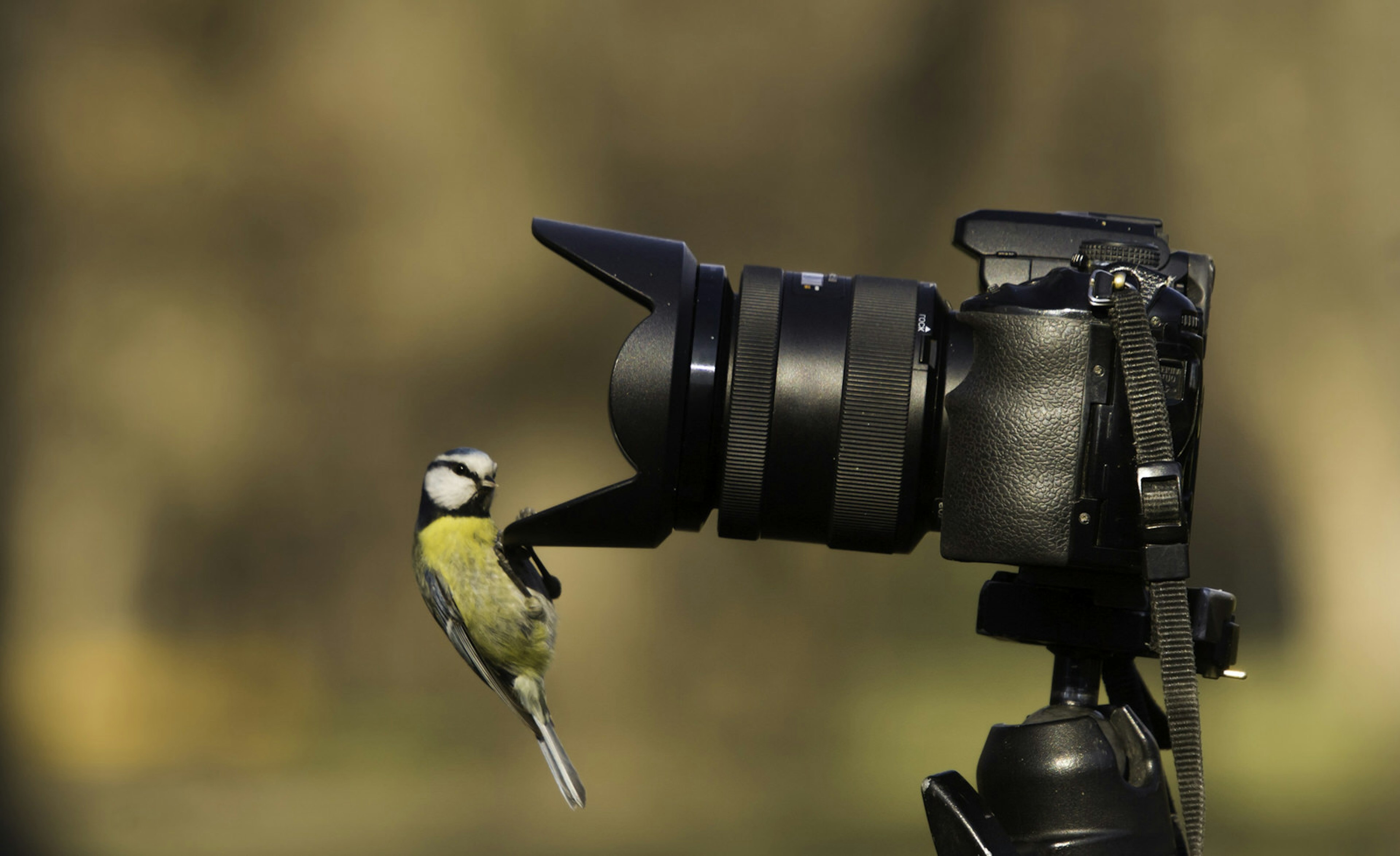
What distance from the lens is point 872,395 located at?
2.07 ft

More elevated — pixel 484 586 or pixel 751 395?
pixel 751 395

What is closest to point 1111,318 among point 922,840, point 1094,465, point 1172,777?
point 1094,465

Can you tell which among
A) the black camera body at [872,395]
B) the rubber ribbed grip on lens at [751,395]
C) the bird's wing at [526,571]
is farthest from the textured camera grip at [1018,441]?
the bird's wing at [526,571]

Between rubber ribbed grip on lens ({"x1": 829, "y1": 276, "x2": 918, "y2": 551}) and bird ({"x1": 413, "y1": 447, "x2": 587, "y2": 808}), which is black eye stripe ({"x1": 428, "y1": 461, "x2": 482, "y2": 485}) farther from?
rubber ribbed grip on lens ({"x1": 829, "y1": 276, "x2": 918, "y2": 551})

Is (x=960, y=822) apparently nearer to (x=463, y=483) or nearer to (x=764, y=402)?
(x=764, y=402)

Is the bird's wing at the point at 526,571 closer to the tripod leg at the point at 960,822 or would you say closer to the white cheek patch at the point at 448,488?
the white cheek patch at the point at 448,488

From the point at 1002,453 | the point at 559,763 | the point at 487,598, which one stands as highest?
the point at 1002,453

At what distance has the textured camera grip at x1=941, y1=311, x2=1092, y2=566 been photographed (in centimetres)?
58

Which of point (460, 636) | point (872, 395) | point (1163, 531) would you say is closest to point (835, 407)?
point (872, 395)

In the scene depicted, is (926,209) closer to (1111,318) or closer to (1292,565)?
(1292,565)

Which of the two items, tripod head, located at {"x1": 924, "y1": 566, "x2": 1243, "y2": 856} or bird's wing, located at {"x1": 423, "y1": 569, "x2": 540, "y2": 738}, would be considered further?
bird's wing, located at {"x1": 423, "y1": 569, "x2": 540, "y2": 738}

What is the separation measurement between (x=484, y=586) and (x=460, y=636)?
0.06 m

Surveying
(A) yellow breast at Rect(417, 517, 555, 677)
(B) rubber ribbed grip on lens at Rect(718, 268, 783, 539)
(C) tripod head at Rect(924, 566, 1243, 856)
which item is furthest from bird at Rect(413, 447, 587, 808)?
(C) tripod head at Rect(924, 566, 1243, 856)

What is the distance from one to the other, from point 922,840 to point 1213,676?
4.98 feet
